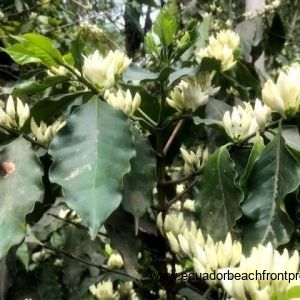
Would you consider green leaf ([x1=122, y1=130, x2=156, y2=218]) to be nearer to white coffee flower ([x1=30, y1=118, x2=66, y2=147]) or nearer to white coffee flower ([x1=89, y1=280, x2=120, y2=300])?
white coffee flower ([x1=30, y1=118, x2=66, y2=147])

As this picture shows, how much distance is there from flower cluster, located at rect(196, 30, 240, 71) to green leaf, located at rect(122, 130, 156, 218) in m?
0.30

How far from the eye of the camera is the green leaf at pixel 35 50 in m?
0.81

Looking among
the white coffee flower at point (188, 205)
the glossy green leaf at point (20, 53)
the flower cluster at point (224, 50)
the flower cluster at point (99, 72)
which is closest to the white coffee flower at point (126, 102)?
the flower cluster at point (99, 72)

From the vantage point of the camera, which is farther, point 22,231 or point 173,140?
point 173,140

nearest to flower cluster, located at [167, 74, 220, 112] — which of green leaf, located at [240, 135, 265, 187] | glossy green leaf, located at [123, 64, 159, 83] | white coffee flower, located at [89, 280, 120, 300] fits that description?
glossy green leaf, located at [123, 64, 159, 83]

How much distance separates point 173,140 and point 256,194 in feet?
0.97

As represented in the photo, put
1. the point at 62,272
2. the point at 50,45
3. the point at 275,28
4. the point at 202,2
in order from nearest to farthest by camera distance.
Answer: the point at 50,45 < the point at 62,272 < the point at 275,28 < the point at 202,2

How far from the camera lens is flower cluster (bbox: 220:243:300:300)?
1.69ft

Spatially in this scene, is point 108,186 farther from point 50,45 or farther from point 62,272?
point 62,272

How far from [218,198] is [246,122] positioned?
131 millimetres

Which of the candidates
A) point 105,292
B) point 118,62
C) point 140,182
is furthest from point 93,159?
point 105,292

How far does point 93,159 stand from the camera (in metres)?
0.72

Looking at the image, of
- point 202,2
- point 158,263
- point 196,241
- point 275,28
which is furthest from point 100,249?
point 202,2

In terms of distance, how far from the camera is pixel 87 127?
29.7 inches
